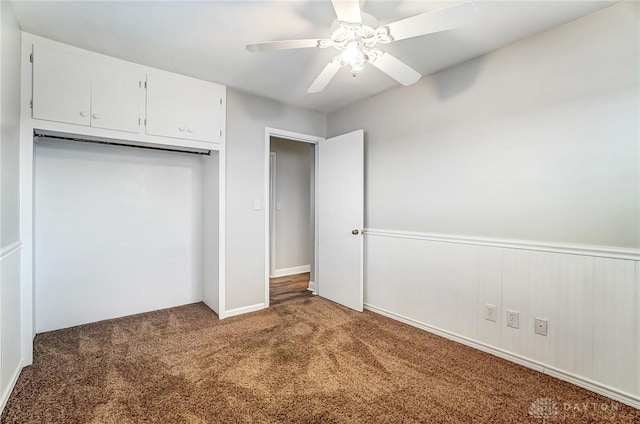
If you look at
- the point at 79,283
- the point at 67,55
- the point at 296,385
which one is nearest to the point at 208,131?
the point at 67,55

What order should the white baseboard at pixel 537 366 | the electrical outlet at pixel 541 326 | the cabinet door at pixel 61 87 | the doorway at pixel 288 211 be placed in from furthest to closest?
1. the doorway at pixel 288 211
2. the cabinet door at pixel 61 87
3. the electrical outlet at pixel 541 326
4. the white baseboard at pixel 537 366

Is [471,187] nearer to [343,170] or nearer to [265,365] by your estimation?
[343,170]

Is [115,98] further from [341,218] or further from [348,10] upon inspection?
[341,218]

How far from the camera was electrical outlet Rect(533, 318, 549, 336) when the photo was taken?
2.02 m

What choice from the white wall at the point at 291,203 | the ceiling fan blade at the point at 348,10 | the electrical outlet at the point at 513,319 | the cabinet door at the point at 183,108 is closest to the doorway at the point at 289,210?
the white wall at the point at 291,203

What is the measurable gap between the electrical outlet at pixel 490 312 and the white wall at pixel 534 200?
0.03 metres

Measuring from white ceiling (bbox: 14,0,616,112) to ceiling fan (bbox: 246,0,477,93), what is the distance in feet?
0.99

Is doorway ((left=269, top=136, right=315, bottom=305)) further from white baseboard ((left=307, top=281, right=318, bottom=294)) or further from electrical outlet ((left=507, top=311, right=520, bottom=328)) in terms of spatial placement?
electrical outlet ((left=507, top=311, right=520, bottom=328))

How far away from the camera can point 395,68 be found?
1.88 metres

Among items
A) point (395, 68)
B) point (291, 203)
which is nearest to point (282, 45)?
point (395, 68)

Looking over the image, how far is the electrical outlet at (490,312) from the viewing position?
2268 millimetres

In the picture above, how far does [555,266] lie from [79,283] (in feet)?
12.8

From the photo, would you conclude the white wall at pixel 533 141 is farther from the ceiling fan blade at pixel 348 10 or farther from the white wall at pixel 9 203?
the white wall at pixel 9 203

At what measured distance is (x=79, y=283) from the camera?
9.05 feet
